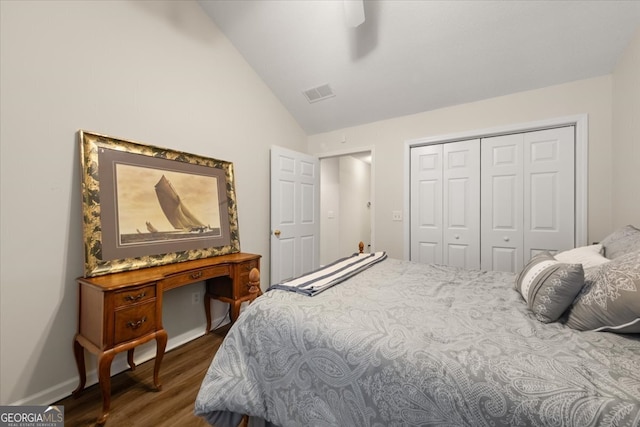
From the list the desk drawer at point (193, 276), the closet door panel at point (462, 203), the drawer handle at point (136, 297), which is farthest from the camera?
the closet door panel at point (462, 203)

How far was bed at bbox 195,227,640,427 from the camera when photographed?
681 mm

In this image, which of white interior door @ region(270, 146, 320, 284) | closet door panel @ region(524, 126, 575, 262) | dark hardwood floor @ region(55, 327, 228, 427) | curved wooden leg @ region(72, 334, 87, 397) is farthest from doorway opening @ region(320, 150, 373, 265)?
curved wooden leg @ region(72, 334, 87, 397)

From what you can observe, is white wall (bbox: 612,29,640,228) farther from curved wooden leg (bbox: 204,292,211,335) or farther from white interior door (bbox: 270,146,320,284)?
curved wooden leg (bbox: 204,292,211,335)

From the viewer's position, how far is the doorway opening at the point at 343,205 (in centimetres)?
482

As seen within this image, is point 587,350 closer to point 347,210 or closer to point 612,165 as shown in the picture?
point 612,165

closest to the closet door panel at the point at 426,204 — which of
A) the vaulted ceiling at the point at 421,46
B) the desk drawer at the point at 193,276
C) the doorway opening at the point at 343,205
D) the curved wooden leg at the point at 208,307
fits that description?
the vaulted ceiling at the point at 421,46

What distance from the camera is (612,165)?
7.42 ft

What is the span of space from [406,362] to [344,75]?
9.55ft

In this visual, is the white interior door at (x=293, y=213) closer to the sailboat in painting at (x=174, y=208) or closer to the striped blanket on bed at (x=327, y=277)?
the sailboat in painting at (x=174, y=208)

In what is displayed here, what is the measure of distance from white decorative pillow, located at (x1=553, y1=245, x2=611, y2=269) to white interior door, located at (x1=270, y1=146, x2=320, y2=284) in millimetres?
2598

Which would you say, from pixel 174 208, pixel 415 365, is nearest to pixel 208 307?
pixel 174 208

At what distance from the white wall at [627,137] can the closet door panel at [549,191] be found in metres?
0.29

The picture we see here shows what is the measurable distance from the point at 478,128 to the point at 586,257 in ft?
6.21

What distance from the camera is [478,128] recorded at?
281cm
